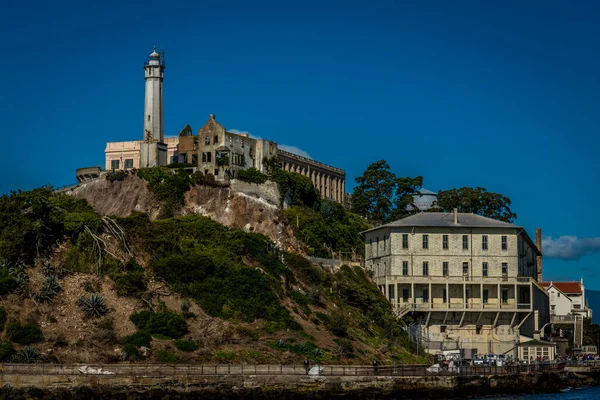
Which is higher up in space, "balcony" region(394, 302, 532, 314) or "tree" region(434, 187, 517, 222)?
"tree" region(434, 187, 517, 222)

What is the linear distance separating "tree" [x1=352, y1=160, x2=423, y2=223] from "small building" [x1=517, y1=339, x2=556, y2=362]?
32.0 metres

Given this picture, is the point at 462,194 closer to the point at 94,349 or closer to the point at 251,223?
the point at 251,223

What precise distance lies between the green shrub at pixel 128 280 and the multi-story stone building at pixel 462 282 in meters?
22.4

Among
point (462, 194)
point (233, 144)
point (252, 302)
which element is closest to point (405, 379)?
point (252, 302)

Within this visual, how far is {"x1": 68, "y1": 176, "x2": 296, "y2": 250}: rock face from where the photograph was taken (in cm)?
9388

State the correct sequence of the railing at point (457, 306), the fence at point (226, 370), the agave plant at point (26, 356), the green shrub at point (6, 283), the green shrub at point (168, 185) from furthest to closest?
1. the green shrub at point (168, 185)
2. the railing at point (457, 306)
3. the green shrub at point (6, 283)
4. the agave plant at point (26, 356)
5. the fence at point (226, 370)

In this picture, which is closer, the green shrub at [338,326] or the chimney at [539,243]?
the green shrub at [338,326]

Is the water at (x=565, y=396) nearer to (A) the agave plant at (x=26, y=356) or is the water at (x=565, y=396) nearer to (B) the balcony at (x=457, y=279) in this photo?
(B) the balcony at (x=457, y=279)

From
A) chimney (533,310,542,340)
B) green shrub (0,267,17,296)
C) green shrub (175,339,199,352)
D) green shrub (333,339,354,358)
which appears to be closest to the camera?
green shrub (175,339,199,352)

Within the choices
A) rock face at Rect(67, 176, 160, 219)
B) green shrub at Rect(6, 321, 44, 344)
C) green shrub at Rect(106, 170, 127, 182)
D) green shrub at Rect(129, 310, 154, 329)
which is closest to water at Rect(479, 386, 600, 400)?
green shrub at Rect(129, 310, 154, 329)

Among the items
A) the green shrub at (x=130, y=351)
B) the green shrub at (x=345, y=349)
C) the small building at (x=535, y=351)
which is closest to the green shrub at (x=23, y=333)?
the green shrub at (x=130, y=351)

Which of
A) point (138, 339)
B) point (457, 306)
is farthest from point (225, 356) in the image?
point (457, 306)

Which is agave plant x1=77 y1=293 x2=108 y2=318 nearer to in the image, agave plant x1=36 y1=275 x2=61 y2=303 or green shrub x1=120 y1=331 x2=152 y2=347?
agave plant x1=36 y1=275 x2=61 y2=303

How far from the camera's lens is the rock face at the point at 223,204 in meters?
93.9
